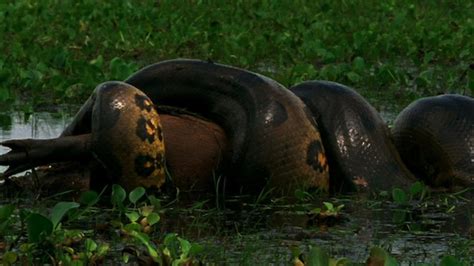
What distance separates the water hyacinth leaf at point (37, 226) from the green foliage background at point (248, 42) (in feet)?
16.5

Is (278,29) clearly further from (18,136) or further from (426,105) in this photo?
(426,105)

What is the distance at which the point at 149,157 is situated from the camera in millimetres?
7410

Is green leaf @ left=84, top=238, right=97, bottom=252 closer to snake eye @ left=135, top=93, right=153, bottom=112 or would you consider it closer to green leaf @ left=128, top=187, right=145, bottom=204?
green leaf @ left=128, top=187, right=145, bottom=204

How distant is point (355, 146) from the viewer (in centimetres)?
776

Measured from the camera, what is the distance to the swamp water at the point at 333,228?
594cm

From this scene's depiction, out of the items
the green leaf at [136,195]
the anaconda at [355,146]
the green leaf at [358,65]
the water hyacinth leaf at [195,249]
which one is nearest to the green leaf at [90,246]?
the water hyacinth leaf at [195,249]

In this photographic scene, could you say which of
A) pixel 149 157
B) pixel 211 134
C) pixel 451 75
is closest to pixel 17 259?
pixel 149 157

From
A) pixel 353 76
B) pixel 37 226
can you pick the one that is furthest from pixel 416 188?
pixel 353 76

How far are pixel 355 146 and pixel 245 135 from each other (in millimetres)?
631

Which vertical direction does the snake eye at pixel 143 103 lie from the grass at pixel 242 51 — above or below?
above

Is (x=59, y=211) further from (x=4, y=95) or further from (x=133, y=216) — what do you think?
(x=4, y=95)

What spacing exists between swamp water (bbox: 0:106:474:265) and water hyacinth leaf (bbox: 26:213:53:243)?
627 millimetres

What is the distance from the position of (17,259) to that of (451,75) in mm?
6799

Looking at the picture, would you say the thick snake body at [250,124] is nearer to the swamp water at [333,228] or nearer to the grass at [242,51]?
the swamp water at [333,228]
